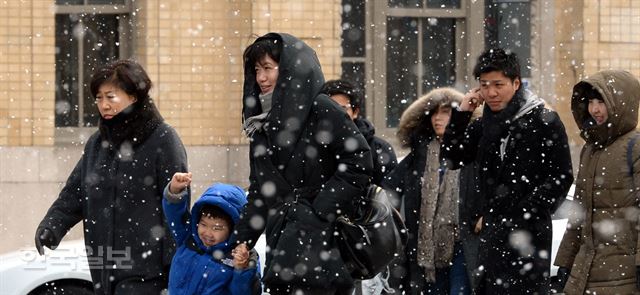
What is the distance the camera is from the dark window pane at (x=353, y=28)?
16.8 m

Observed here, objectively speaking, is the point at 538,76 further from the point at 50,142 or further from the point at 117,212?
the point at 117,212

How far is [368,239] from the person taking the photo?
716 centimetres

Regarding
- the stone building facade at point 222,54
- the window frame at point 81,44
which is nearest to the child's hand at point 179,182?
the stone building facade at point 222,54

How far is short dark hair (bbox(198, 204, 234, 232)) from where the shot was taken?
24.7ft

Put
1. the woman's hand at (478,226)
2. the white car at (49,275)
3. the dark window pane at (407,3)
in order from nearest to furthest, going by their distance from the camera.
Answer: the woman's hand at (478,226)
the white car at (49,275)
the dark window pane at (407,3)

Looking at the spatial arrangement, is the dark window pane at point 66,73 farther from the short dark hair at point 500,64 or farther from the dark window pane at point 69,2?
the short dark hair at point 500,64

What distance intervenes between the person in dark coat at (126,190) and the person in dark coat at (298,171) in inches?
25.8

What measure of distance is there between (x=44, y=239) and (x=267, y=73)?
146 centimetres

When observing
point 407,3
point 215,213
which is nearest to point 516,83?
point 215,213

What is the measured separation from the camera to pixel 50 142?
1580cm

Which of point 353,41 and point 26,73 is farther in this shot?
point 353,41

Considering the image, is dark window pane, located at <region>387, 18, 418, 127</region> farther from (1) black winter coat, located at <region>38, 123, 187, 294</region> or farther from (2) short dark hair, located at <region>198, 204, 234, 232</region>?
(2) short dark hair, located at <region>198, 204, 234, 232</region>

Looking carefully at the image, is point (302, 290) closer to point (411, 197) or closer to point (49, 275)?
point (411, 197)

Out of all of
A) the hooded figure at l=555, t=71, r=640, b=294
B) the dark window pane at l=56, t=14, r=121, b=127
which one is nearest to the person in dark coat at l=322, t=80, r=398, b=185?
the hooded figure at l=555, t=71, r=640, b=294
